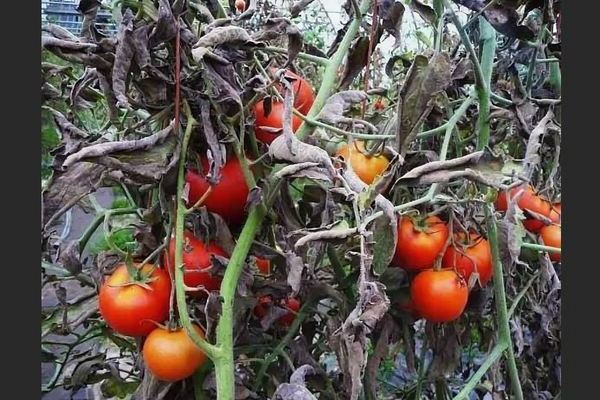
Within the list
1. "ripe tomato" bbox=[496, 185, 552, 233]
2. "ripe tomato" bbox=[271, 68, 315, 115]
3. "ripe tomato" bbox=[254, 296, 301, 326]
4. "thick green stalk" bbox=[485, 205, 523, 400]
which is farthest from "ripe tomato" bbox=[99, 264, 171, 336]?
"ripe tomato" bbox=[496, 185, 552, 233]

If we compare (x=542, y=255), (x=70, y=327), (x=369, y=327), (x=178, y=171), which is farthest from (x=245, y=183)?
(x=542, y=255)

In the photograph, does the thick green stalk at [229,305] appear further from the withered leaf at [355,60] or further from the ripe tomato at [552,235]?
the ripe tomato at [552,235]

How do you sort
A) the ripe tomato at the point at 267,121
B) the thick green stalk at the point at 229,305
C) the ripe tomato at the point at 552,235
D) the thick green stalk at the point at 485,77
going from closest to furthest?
1. the thick green stalk at the point at 229,305
2. the ripe tomato at the point at 267,121
3. the thick green stalk at the point at 485,77
4. the ripe tomato at the point at 552,235

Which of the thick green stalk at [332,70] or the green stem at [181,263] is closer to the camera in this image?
the green stem at [181,263]

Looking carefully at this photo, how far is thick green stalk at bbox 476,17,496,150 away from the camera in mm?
803

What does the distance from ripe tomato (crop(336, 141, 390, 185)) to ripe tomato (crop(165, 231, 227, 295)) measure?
17 cm

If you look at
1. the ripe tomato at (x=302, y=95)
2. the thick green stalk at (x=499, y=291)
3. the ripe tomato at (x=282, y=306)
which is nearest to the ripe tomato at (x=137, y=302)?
the ripe tomato at (x=282, y=306)

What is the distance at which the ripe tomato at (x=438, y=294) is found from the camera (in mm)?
747

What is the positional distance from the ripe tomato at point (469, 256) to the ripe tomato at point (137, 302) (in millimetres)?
321

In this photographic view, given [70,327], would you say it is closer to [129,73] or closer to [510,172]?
[129,73]

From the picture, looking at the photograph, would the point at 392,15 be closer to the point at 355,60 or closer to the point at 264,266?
the point at 355,60

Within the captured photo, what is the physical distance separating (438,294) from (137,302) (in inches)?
12.3

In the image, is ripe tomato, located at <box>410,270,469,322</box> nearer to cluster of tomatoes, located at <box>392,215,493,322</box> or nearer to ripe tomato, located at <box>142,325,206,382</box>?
cluster of tomatoes, located at <box>392,215,493,322</box>

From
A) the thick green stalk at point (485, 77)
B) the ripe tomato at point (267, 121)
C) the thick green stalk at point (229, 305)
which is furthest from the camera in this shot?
the thick green stalk at point (485, 77)
